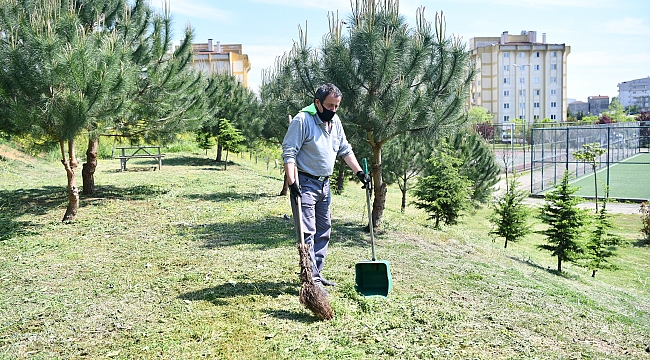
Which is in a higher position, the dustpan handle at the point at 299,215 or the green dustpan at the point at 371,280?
the dustpan handle at the point at 299,215

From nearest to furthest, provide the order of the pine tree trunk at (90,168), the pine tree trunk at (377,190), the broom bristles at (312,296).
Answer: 1. the broom bristles at (312,296)
2. the pine tree trunk at (377,190)
3. the pine tree trunk at (90,168)

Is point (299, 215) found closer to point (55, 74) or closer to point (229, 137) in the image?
point (55, 74)

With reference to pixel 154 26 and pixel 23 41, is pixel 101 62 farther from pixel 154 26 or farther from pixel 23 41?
pixel 154 26

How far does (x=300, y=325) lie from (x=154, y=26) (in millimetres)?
8088

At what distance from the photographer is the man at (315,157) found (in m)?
4.50

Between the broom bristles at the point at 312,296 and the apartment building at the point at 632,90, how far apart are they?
6883 inches

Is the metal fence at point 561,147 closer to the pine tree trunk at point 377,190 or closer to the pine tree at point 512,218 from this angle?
the pine tree at point 512,218

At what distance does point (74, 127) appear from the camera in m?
7.57

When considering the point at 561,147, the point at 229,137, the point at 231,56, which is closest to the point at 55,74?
the point at 229,137

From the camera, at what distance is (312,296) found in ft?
13.9

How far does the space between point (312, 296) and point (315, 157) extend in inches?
45.5

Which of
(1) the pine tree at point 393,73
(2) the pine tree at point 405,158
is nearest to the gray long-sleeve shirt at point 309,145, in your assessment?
(1) the pine tree at point 393,73

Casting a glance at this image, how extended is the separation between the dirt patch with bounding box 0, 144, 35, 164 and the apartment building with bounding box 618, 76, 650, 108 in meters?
168

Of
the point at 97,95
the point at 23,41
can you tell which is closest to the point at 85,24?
the point at 23,41
